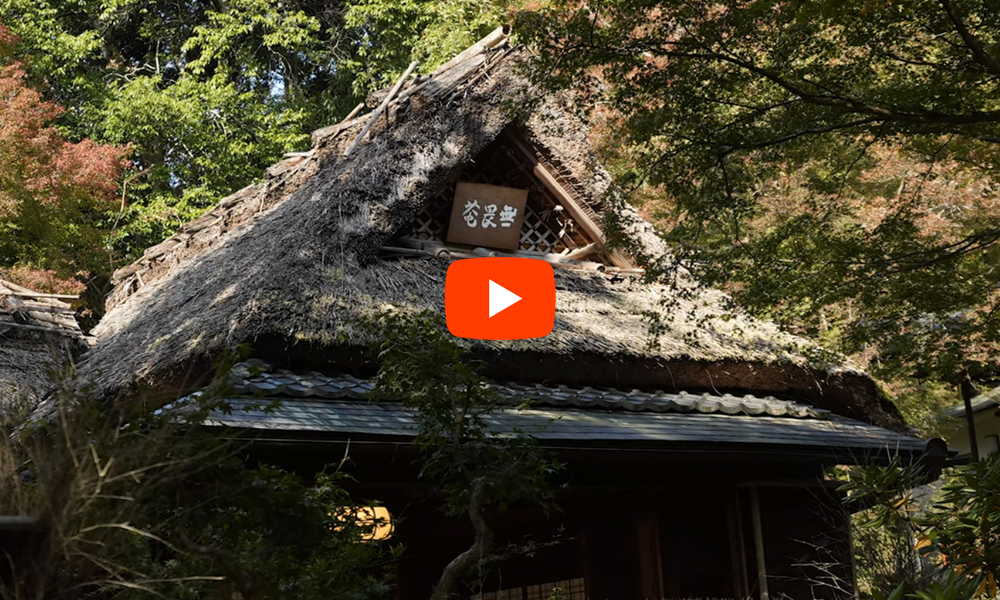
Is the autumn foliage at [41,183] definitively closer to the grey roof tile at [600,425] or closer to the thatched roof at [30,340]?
the thatched roof at [30,340]

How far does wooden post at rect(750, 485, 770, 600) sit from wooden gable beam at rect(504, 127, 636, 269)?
2.76 metres

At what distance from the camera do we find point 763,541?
7.23 metres

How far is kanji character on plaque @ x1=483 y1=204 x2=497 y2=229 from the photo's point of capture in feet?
27.8

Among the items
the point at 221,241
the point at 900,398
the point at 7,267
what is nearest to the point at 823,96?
the point at 221,241

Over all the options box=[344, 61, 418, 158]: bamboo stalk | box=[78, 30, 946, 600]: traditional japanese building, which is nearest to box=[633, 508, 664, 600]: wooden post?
box=[78, 30, 946, 600]: traditional japanese building

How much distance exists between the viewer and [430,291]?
23.9ft

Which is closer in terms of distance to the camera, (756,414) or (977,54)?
(977,54)

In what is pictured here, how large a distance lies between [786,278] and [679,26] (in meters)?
1.93

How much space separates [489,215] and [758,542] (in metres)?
3.50

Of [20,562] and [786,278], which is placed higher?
[786,278]

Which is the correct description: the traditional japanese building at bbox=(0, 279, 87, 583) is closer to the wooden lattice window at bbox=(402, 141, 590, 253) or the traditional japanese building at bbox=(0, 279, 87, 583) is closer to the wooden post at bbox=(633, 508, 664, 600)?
the wooden lattice window at bbox=(402, 141, 590, 253)

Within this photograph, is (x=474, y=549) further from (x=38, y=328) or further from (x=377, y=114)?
(x=38, y=328)

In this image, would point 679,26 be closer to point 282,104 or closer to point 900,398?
point 900,398

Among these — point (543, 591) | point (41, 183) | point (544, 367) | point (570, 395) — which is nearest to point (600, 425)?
point (570, 395)
